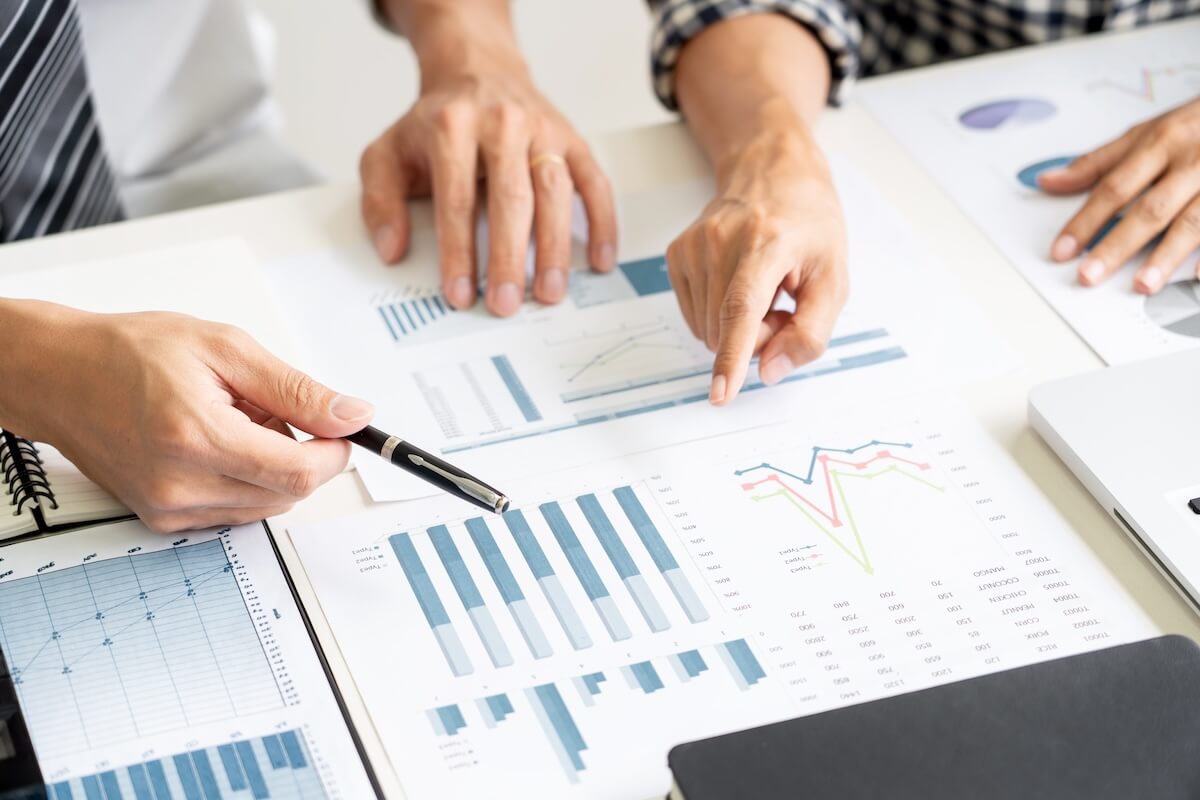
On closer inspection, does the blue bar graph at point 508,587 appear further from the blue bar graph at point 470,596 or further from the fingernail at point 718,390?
the fingernail at point 718,390

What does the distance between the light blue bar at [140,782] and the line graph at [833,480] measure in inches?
14.9

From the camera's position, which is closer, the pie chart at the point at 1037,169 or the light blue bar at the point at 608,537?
the light blue bar at the point at 608,537

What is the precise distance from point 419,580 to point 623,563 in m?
0.12

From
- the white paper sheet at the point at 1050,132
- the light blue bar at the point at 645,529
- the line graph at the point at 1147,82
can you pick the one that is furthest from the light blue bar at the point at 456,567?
the line graph at the point at 1147,82

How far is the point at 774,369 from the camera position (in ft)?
2.74

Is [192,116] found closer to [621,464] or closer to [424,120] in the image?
[424,120]

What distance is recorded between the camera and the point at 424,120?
40.4 inches

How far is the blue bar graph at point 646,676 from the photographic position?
0.66m

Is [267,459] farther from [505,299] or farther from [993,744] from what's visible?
[993,744]

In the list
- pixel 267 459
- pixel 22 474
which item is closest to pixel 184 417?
pixel 267 459

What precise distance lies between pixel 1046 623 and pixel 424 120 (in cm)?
63

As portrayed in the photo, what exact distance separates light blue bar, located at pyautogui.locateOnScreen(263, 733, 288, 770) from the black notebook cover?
20 cm

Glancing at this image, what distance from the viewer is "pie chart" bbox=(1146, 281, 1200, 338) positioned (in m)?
0.89

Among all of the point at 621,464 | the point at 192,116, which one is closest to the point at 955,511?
the point at 621,464
